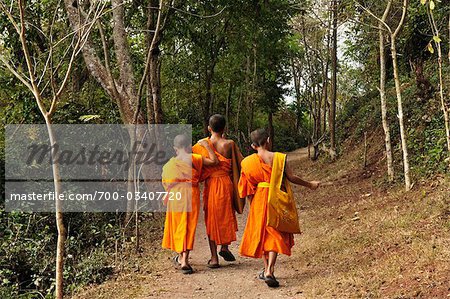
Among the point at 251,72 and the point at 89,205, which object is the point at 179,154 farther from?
the point at 251,72

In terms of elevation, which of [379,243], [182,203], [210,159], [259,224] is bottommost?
[379,243]

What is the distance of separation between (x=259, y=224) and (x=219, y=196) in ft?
3.16

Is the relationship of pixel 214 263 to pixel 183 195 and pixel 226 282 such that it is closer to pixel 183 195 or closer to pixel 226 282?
pixel 226 282

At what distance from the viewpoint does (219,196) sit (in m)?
7.37

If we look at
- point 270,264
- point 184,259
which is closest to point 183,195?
point 184,259

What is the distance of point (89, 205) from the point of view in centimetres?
1094

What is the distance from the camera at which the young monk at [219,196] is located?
7.33m

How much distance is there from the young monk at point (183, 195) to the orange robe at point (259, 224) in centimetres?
77

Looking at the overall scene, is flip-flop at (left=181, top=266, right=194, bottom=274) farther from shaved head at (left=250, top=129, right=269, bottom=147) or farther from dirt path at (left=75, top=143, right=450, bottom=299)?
shaved head at (left=250, top=129, right=269, bottom=147)

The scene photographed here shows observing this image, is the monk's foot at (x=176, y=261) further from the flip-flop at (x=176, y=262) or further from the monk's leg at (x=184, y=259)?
the monk's leg at (x=184, y=259)

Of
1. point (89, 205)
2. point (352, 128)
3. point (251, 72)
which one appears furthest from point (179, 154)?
point (251, 72)

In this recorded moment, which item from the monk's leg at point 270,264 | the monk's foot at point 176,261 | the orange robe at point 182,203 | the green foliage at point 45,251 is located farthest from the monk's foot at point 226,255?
the green foliage at point 45,251

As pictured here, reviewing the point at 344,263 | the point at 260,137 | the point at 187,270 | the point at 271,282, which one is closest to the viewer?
the point at 271,282

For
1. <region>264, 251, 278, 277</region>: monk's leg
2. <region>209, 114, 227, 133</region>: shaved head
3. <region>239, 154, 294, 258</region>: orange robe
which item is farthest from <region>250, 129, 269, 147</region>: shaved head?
<region>264, 251, 278, 277</region>: monk's leg
